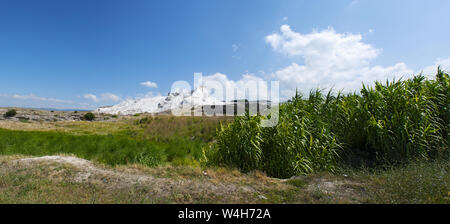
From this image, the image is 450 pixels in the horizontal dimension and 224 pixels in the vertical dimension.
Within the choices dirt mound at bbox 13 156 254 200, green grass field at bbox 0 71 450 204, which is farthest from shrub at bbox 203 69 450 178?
dirt mound at bbox 13 156 254 200

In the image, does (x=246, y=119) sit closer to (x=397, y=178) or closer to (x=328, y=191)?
(x=328, y=191)

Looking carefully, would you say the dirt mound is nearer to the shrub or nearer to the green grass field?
the green grass field

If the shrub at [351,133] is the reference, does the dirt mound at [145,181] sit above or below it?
below

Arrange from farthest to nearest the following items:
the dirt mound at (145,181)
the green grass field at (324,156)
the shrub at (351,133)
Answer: the shrub at (351,133)
the dirt mound at (145,181)
the green grass field at (324,156)

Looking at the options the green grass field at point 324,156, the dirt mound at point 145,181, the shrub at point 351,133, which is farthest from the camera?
the shrub at point 351,133

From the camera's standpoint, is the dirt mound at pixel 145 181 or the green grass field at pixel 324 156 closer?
the green grass field at pixel 324 156

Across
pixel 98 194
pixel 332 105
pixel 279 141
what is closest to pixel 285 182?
pixel 279 141

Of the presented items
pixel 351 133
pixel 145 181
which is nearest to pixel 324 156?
pixel 351 133

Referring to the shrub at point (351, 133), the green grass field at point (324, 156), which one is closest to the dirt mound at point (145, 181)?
the green grass field at point (324, 156)

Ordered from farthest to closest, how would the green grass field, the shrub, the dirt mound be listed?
the shrub
the dirt mound
the green grass field

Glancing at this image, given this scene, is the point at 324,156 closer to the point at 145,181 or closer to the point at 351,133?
the point at 351,133

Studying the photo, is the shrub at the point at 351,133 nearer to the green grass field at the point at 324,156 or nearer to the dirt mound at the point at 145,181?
the green grass field at the point at 324,156

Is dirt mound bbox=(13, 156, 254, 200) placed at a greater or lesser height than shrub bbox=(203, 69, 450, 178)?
lesser
